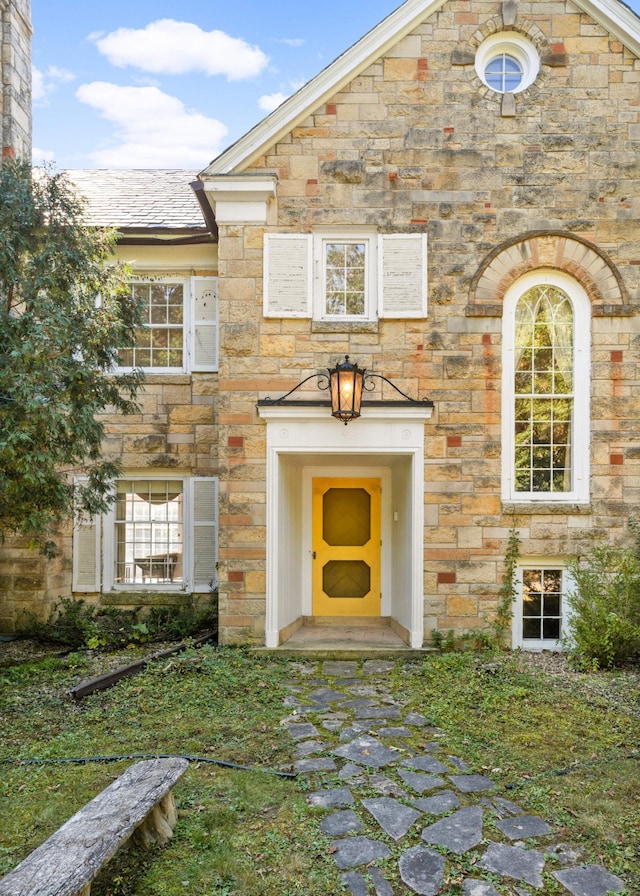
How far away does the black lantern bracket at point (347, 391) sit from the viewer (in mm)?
7680

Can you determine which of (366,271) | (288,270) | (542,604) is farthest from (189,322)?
(542,604)

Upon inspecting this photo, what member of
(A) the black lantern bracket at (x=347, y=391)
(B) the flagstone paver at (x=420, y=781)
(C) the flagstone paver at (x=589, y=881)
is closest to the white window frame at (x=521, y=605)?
(A) the black lantern bracket at (x=347, y=391)

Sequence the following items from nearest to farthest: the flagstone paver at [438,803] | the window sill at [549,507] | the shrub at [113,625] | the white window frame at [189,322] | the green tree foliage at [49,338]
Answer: the flagstone paver at [438,803] → the green tree foliage at [49,338] → the window sill at [549,507] → the shrub at [113,625] → the white window frame at [189,322]

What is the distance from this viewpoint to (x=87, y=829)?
10.4ft

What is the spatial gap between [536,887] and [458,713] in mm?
2593

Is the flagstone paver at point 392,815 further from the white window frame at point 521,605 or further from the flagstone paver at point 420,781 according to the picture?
the white window frame at point 521,605

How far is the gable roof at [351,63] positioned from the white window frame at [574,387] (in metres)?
3.01

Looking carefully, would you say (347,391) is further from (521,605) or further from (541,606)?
(541,606)

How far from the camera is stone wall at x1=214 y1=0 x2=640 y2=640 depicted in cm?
815

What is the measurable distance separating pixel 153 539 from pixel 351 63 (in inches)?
276

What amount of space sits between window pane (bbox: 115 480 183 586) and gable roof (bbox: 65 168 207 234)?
12.5 ft

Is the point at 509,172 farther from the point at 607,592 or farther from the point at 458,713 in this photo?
the point at 458,713

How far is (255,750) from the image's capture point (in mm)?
5113

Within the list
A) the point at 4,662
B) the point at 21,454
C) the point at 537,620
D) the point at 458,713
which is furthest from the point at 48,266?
the point at 537,620
